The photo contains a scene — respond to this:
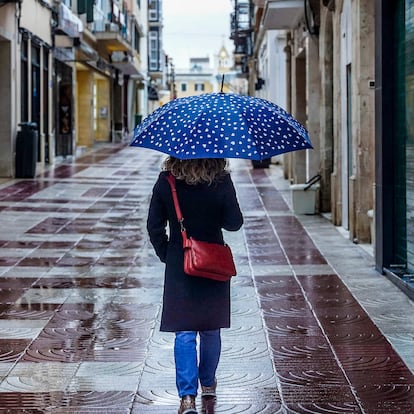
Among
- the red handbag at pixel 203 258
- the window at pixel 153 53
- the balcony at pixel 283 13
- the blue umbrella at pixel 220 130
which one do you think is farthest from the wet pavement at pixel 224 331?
the window at pixel 153 53

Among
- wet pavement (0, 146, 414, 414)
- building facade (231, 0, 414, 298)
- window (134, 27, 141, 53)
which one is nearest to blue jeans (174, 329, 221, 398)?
wet pavement (0, 146, 414, 414)

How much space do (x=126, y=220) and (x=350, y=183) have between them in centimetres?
385

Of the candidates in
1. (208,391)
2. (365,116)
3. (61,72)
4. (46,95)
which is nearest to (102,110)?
(61,72)

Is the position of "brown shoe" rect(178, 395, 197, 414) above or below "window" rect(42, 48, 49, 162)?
below

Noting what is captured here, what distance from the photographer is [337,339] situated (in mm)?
6391

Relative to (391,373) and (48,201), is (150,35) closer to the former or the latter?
(48,201)

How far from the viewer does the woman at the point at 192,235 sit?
15.0 feet

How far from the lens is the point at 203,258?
4.48 m

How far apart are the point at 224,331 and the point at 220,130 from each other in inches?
102

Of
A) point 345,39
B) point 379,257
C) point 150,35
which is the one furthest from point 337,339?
point 150,35

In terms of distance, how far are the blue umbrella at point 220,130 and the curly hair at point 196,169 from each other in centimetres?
13

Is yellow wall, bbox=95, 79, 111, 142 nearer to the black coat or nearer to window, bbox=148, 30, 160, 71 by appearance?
window, bbox=148, 30, 160, 71

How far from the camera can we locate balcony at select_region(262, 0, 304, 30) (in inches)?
681

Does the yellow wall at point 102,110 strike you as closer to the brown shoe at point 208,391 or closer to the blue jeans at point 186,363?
the brown shoe at point 208,391
